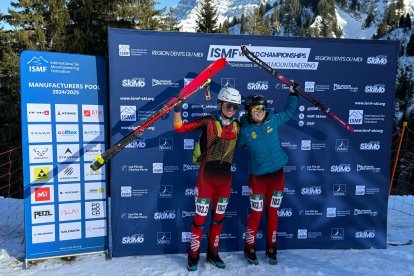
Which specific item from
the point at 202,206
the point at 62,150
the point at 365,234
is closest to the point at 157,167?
the point at 202,206

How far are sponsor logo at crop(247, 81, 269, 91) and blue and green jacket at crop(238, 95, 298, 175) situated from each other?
53cm

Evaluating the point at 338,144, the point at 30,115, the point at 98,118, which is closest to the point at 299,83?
the point at 338,144

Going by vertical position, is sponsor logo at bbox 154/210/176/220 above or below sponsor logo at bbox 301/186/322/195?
below

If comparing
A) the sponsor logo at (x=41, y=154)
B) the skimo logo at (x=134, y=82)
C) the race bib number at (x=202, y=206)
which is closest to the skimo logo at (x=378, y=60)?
the race bib number at (x=202, y=206)

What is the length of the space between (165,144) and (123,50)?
136 centimetres

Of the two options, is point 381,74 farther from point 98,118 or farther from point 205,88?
point 98,118

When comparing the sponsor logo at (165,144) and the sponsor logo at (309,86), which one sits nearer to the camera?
the sponsor logo at (165,144)

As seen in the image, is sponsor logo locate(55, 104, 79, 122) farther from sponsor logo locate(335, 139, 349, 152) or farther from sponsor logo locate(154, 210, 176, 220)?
sponsor logo locate(335, 139, 349, 152)

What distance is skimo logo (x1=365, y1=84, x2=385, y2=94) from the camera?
514 centimetres

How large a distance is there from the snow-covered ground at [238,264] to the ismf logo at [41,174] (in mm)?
1105

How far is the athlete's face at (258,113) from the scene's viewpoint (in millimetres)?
4336

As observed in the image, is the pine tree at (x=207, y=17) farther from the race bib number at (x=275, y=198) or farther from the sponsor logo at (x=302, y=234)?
the race bib number at (x=275, y=198)

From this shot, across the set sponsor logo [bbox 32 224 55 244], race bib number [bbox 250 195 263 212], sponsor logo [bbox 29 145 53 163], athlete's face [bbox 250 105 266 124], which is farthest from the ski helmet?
sponsor logo [bbox 32 224 55 244]

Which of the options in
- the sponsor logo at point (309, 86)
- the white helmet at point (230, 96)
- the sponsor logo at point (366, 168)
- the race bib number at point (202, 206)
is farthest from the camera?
Result: the sponsor logo at point (366, 168)
